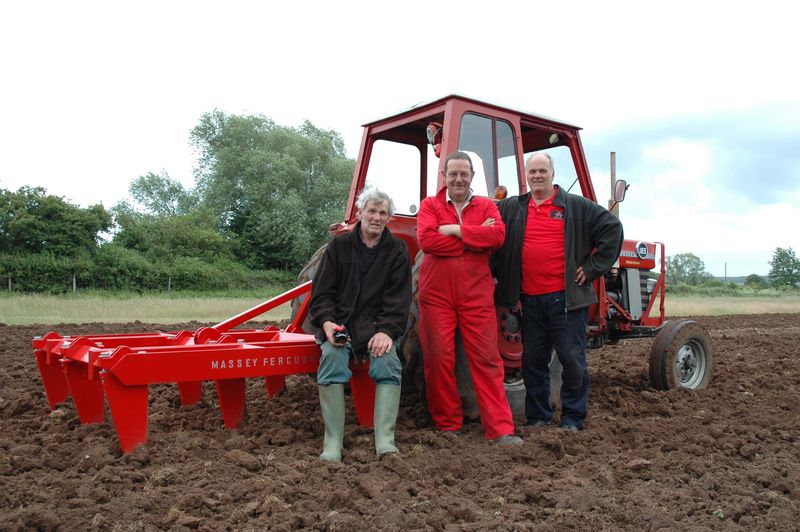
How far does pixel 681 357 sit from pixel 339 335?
137 inches

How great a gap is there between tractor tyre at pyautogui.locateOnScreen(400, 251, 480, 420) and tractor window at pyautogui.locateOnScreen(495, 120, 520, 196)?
1.00 metres

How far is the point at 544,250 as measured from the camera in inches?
172

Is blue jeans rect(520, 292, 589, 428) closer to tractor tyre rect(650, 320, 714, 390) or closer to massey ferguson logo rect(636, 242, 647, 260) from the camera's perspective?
tractor tyre rect(650, 320, 714, 390)

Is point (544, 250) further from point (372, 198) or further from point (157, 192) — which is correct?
point (157, 192)

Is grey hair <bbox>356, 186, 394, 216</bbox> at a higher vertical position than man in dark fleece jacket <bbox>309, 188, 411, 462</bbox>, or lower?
higher

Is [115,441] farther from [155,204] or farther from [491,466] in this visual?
[155,204]

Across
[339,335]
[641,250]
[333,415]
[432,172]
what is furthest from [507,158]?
[333,415]

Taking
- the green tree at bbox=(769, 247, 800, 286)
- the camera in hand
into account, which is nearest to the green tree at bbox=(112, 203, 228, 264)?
the camera in hand

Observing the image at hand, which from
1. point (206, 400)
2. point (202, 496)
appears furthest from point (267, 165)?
point (202, 496)

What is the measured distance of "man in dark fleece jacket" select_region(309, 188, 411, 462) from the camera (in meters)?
3.73

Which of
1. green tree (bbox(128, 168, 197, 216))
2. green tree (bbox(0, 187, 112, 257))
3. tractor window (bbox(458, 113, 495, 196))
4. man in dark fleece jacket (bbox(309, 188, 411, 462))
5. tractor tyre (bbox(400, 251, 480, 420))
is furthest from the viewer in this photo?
green tree (bbox(128, 168, 197, 216))

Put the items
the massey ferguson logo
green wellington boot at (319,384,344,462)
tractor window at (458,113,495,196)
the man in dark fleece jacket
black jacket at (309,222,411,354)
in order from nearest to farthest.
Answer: green wellington boot at (319,384,344,462) < the man in dark fleece jacket < black jacket at (309,222,411,354) < tractor window at (458,113,495,196) < the massey ferguson logo

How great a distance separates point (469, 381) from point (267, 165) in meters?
30.1

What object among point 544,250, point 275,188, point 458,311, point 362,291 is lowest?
point 458,311
